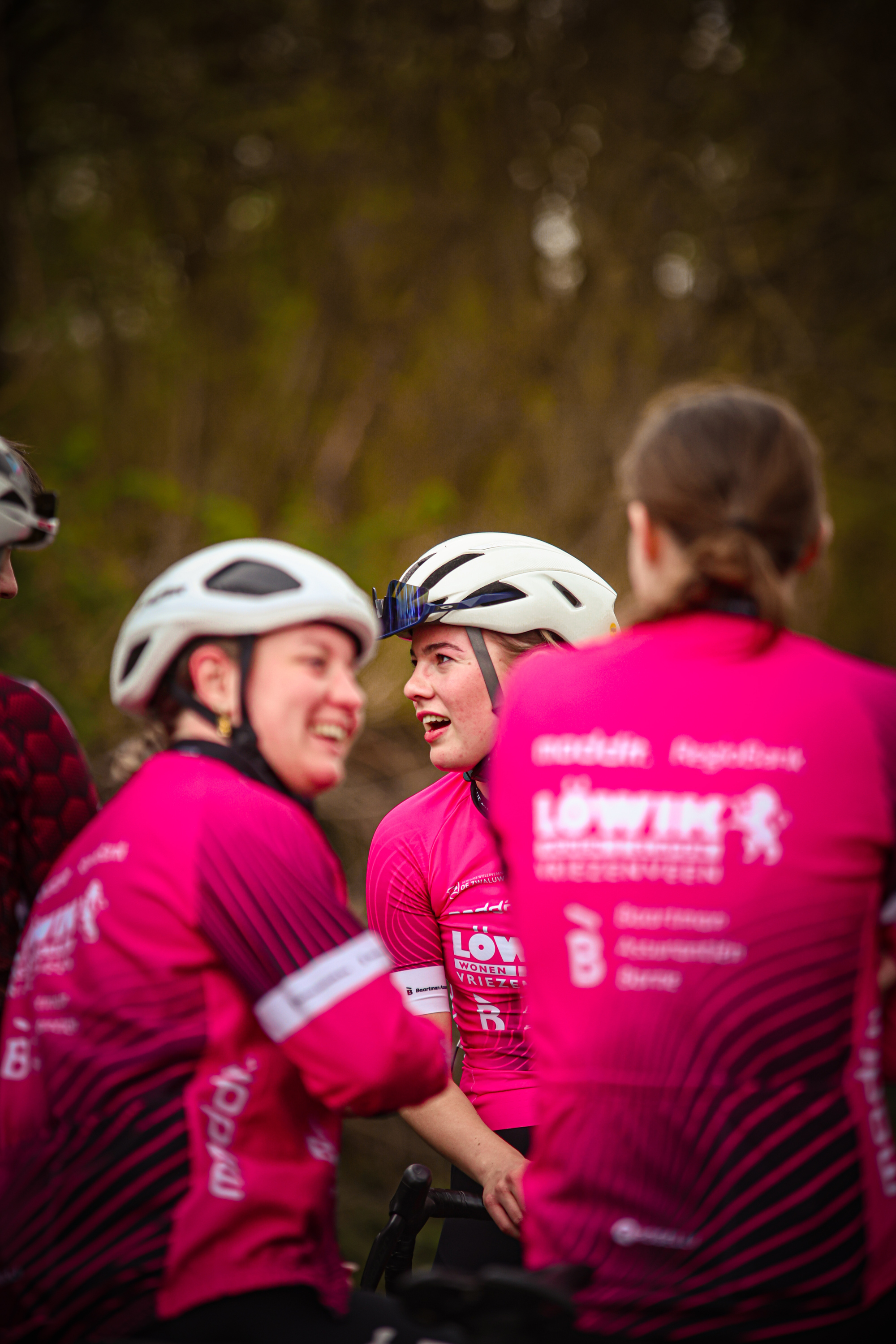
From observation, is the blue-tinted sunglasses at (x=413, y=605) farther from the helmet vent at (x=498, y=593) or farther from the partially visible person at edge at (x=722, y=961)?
the partially visible person at edge at (x=722, y=961)

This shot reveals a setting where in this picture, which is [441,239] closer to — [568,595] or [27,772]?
[568,595]

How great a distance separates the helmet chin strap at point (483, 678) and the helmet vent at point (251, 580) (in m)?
1.31

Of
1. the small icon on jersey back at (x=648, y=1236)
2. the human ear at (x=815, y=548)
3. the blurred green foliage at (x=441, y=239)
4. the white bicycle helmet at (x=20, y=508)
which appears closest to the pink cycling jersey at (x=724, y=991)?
A: the small icon on jersey back at (x=648, y=1236)

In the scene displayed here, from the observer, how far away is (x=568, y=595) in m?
3.73

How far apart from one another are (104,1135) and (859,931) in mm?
1342

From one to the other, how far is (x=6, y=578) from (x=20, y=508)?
0.20 metres

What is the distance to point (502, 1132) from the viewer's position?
10.6ft

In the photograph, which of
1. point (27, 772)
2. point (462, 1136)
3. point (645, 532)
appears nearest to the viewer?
point (645, 532)

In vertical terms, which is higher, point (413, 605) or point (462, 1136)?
point (413, 605)

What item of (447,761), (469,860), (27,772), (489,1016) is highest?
(27,772)

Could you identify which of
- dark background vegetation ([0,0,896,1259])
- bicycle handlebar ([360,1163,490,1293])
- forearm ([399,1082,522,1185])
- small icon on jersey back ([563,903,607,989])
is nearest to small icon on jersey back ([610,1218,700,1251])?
small icon on jersey back ([563,903,607,989])

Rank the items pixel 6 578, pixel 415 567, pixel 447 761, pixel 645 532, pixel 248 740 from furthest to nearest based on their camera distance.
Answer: pixel 415 567, pixel 447 761, pixel 6 578, pixel 248 740, pixel 645 532

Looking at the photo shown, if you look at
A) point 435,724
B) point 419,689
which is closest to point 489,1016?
point 435,724

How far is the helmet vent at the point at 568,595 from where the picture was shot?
3.71 m
